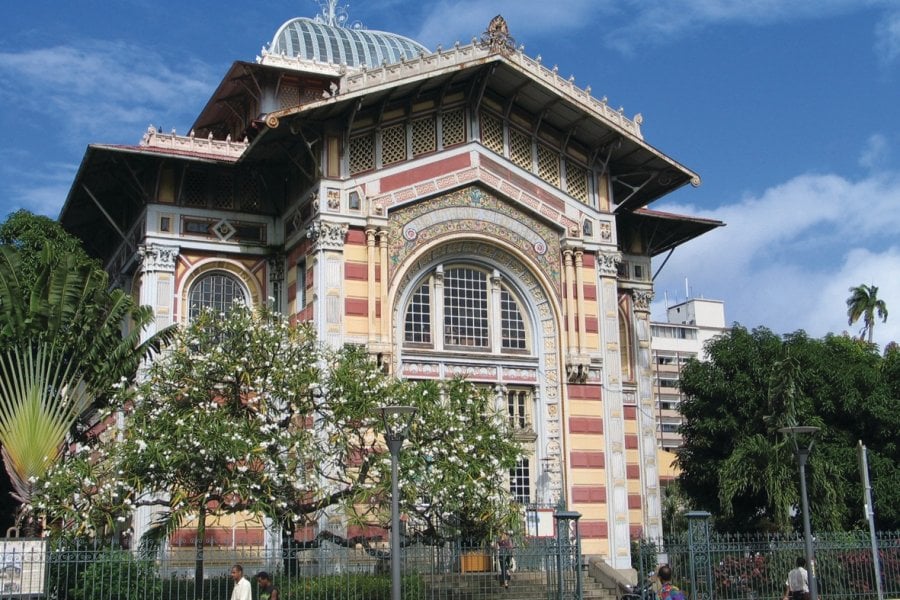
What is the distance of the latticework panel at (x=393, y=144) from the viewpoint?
31938mm

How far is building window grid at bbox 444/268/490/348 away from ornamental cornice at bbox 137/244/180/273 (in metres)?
7.69

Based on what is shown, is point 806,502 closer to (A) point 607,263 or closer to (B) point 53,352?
(A) point 607,263

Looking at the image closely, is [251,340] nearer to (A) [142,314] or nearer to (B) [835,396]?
(A) [142,314]

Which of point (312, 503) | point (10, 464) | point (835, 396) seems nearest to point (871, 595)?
point (835, 396)

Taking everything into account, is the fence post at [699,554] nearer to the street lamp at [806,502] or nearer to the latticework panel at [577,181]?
the street lamp at [806,502]

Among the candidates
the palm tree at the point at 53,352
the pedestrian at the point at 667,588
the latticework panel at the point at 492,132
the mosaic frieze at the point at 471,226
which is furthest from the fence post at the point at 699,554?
the palm tree at the point at 53,352

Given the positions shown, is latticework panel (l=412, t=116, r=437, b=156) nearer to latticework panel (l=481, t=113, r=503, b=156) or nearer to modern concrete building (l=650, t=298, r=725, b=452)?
latticework panel (l=481, t=113, r=503, b=156)

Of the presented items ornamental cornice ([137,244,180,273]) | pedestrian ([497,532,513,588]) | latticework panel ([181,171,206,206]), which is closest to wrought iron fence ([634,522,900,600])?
pedestrian ([497,532,513,588])

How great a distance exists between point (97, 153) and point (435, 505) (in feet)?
47.7

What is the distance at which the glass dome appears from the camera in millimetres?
39531

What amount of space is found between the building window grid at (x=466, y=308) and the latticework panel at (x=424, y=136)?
354cm

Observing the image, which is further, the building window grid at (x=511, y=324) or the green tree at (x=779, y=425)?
the green tree at (x=779, y=425)

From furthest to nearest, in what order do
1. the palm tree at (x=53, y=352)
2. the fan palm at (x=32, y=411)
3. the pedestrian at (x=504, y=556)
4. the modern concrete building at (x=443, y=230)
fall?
the modern concrete building at (x=443, y=230)
the palm tree at (x=53, y=352)
the fan palm at (x=32, y=411)
the pedestrian at (x=504, y=556)

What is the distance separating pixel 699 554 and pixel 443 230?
37.6 feet
